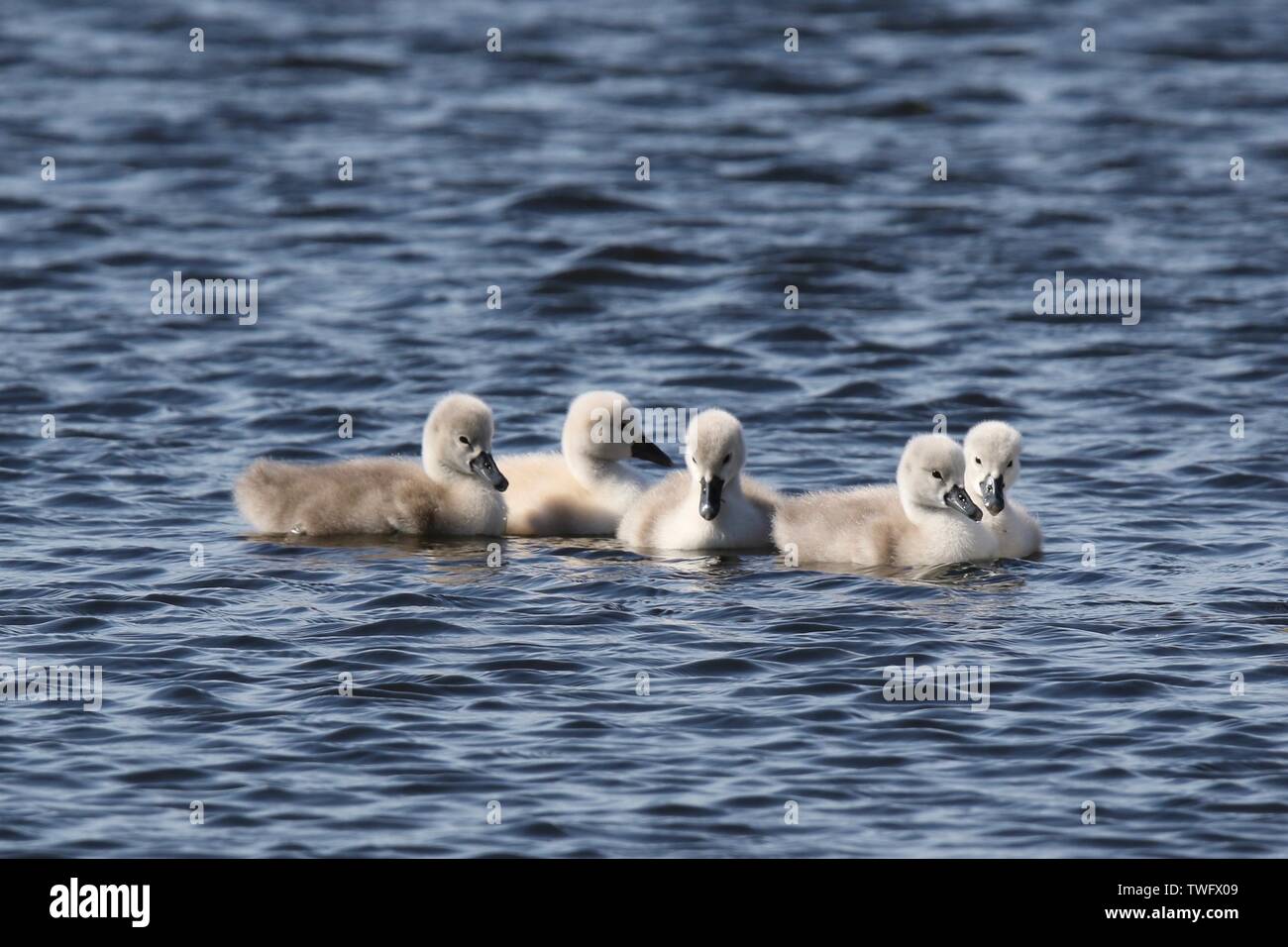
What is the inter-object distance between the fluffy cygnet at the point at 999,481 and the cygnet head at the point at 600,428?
1846mm

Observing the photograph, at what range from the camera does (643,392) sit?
14.9 metres

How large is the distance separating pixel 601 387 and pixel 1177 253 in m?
5.82

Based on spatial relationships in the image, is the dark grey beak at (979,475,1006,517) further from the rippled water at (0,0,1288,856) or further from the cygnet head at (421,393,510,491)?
the cygnet head at (421,393,510,491)

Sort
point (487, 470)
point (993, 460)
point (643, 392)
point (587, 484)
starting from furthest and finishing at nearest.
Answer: point (643, 392) < point (587, 484) < point (487, 470) < point (993, 460)

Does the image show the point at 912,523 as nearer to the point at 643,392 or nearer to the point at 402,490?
the point at 402,490

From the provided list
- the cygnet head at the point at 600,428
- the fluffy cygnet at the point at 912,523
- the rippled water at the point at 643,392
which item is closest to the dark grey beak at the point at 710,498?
the rippled water at the point at 643,392

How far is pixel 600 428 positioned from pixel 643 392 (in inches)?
113

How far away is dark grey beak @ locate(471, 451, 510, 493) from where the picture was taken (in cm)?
1177

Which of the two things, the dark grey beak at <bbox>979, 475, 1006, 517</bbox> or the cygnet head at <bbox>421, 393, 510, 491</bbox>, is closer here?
the dark grey beak at <bbox>979, 475, 1006, 517</bbox>

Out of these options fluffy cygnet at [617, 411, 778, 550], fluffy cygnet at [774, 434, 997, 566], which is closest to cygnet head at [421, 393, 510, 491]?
fluffy cygnet at [617, 411, 778, 550]

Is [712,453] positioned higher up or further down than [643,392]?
further down

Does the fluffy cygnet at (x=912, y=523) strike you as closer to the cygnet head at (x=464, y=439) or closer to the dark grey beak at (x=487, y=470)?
the dark grey beak at (x=487, y=470)

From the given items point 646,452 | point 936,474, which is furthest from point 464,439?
point 936,474

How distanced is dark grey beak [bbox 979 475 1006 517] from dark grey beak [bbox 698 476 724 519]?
4.21ft
